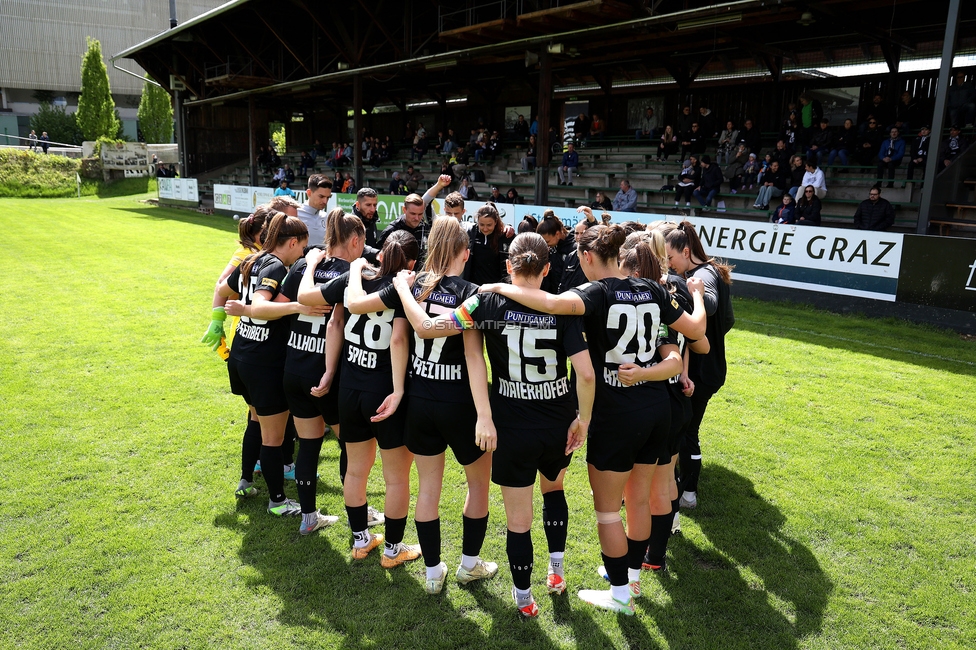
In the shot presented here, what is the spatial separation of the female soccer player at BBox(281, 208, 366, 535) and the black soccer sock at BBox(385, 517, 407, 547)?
0.63 m

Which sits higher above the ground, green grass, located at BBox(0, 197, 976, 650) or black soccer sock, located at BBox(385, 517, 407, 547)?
black soccer sock, located at BBox(385, 517, 407, 547)

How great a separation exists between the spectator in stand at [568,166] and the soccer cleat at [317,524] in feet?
52.3

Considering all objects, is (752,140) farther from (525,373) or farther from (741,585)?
(525,373)

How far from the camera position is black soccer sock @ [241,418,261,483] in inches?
177

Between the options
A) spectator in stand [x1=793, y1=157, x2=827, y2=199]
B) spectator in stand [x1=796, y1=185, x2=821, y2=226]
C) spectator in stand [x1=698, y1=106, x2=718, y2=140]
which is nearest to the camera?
spectator in stand [x1=796, y1=185, x2=821, y2=226]

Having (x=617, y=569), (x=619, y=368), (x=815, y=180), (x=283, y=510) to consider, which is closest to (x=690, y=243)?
(x=619, y=368)

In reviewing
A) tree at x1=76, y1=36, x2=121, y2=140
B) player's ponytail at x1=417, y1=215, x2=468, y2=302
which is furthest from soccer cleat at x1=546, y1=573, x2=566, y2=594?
tree at x1=76, y1=36, x2=121, y2=140

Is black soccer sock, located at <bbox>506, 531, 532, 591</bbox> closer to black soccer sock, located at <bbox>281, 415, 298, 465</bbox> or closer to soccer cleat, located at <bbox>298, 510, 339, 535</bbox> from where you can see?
soccer cleat, located at <bbox>298, 510, 339, 535</bbox>

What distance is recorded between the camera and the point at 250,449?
14.8 ft

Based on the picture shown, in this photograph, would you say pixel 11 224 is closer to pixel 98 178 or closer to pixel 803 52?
pixel 98 178

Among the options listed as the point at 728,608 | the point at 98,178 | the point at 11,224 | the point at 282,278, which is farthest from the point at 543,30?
the point at 98,178

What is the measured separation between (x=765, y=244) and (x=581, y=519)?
8.28 metres

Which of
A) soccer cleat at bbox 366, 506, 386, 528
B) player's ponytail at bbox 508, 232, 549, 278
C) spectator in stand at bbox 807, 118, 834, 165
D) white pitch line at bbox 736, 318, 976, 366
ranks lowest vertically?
soccer cleat at bbox 366, 506, 386, 528

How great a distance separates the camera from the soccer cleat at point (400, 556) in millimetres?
3729
